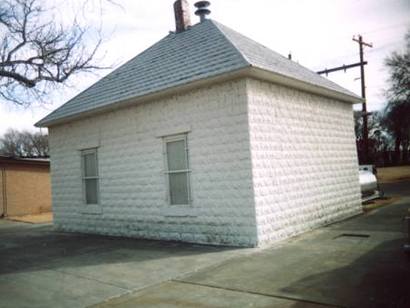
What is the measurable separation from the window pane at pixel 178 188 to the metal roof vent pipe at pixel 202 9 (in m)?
5.75

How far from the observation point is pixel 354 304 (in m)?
4.75

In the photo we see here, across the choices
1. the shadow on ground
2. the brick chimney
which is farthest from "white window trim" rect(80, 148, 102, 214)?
the shadow on ground

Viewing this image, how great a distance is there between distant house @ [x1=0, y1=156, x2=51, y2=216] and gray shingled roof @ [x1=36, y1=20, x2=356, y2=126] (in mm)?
10143

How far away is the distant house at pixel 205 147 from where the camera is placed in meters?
8.95

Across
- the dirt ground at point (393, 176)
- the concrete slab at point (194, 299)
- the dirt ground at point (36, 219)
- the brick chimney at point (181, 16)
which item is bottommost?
the dirt ground at point (36, 219)

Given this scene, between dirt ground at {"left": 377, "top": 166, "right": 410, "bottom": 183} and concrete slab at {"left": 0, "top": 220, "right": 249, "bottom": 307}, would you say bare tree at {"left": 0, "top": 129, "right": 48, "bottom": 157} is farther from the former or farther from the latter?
concrete slab at {"left": 0, "top": 220, "right": 249, "bottom": 307}

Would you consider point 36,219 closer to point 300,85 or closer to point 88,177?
point 88,177

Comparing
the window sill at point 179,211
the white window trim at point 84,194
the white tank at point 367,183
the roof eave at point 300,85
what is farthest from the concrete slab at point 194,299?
the white tank at point 367,183

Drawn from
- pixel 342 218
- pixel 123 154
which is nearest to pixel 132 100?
pixel 123 154

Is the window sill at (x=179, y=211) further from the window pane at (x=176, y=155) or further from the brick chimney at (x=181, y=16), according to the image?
the brick chimney at (x=181, y=16)

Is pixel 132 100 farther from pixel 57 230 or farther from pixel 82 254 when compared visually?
pixel 57 230

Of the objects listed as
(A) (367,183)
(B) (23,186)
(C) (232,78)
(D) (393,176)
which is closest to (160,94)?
(C) (232,78)

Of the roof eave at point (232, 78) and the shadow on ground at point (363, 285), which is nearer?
the shadow on ground at point (363, 285)

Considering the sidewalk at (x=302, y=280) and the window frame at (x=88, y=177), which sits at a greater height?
the window frame at (x=88, y=177)
